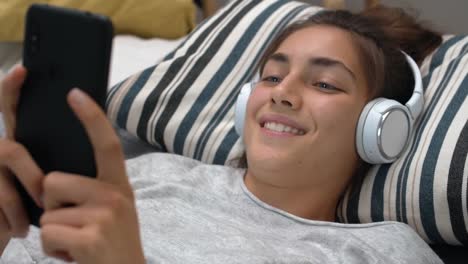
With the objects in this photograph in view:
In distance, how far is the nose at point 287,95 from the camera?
99 cm

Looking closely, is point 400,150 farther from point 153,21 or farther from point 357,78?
point 153,21

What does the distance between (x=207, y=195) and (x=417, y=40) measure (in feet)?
1.76

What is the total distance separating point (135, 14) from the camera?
1.68 meters

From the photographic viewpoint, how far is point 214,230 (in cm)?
93

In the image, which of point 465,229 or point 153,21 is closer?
point 465,229

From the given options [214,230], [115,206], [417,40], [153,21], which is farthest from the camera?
[153,21]

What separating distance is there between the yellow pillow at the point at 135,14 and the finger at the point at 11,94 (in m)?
1.05

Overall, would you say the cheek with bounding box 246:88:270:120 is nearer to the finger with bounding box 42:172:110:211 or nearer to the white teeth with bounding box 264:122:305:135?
the white teeth with bounding box 264:122:305:135

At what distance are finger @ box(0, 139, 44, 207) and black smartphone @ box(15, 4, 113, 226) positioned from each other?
0.02 meters

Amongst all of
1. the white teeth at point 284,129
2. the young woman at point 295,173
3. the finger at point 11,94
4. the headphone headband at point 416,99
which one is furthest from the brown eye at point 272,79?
the finger at point 11,94

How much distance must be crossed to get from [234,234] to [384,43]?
472mm

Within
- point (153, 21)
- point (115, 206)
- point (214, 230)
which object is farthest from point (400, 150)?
point (153, 21)

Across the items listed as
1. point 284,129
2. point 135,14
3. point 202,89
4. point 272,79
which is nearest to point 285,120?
point 284,129

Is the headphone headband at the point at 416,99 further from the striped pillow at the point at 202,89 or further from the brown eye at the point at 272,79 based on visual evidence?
the striped pillow at the point at 202,89
